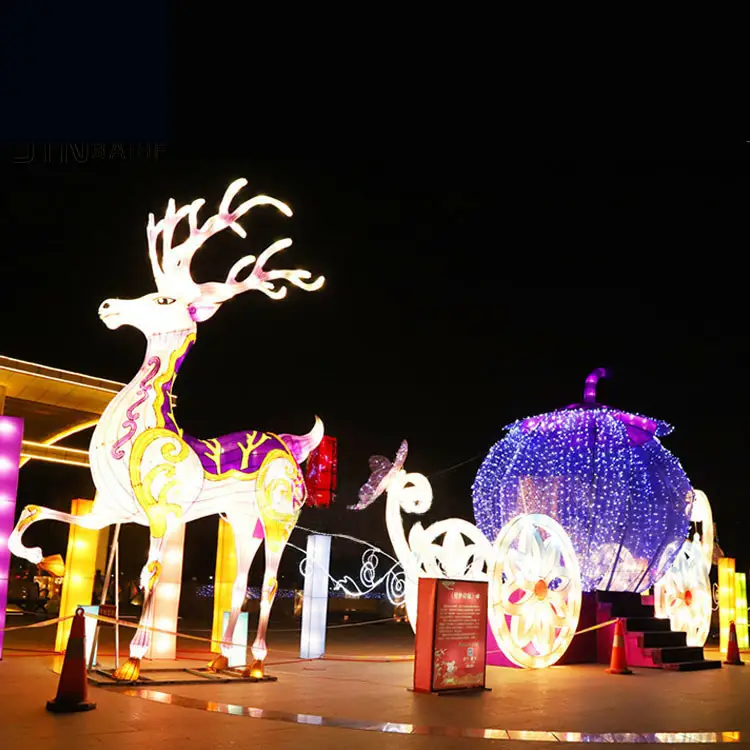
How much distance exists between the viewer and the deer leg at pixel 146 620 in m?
8.62

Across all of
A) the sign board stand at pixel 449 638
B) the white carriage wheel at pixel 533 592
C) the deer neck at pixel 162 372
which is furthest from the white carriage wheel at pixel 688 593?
the deer neck at pixel 162 372

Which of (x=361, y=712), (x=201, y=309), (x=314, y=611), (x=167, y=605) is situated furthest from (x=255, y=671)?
(x=201, y=309)

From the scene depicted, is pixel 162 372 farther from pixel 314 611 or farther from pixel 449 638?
pixel 314 611

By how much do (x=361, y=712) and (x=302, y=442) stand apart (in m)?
3.81

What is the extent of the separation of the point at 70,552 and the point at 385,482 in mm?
4514

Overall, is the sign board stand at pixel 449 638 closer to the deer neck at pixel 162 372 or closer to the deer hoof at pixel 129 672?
the deer hoof at pixel 129 672

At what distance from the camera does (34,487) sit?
92.2 ft

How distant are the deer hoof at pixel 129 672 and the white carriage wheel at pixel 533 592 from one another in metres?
5.16

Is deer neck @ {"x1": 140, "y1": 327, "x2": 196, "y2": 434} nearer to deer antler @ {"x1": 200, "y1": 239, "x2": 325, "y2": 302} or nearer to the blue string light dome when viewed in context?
deer antler @ {"x1": 200, "y1": 239, "x2": 325, "y2": 302}

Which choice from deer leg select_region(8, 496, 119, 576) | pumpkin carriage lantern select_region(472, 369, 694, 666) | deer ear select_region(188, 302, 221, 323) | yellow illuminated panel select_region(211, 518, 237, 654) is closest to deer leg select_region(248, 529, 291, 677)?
deer leg select_region(8, 496, 119, 576)

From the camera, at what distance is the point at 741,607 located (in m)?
18.9

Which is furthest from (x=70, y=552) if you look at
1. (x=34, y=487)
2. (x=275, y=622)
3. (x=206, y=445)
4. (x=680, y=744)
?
(x=34, y=487)

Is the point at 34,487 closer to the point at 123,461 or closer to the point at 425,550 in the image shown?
the point at 425,550

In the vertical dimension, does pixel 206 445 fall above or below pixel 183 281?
below
